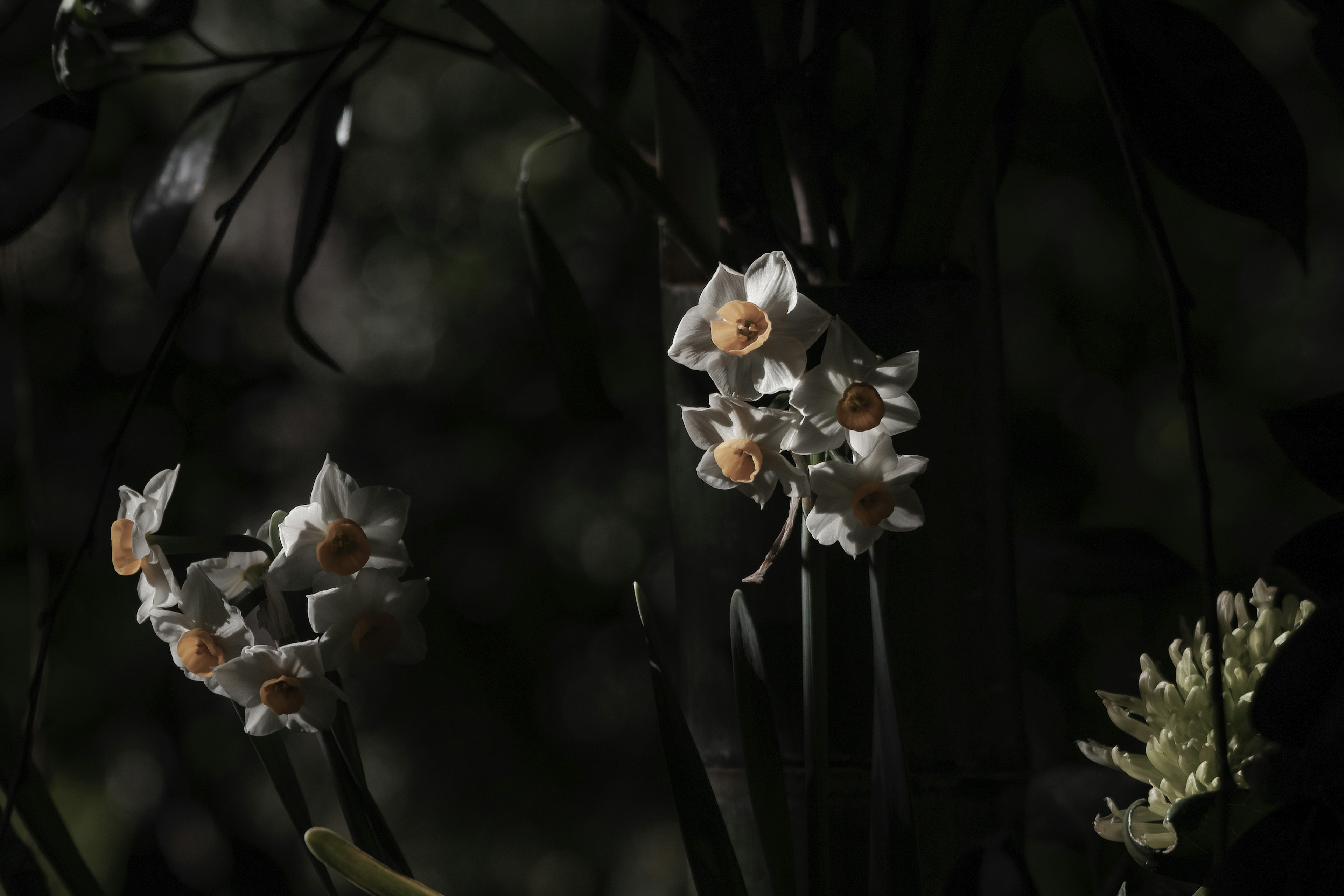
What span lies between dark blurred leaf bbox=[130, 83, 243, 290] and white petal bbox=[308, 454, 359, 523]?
0.10 metres

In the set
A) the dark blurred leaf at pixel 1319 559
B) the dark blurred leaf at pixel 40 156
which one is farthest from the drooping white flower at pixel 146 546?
the dark blurred leaf at pixel 1319 559

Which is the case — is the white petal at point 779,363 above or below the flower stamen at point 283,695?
above

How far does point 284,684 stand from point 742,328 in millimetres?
184

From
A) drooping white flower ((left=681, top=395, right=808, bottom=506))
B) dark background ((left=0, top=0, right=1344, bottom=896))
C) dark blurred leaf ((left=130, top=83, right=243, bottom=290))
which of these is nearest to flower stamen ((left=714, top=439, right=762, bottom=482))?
drooping white flower ((left=681, top=395, right=808, bottom=506))

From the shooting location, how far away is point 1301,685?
0.23m

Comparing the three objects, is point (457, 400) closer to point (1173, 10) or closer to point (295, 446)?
point (295, 446)

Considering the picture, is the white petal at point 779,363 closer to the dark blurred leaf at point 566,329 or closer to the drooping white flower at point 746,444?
the drooping white flower at point 746,444

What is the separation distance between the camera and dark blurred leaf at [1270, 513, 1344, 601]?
9.7 inches

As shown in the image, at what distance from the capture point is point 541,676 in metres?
1.08

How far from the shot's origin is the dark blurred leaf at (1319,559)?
0.81 ft

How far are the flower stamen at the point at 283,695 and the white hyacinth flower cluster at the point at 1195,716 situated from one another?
0.26m

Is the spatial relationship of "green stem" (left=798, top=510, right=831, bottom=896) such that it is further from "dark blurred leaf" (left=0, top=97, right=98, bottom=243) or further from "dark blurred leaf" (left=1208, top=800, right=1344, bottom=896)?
"dark blurred leaf" (left=0, top=97, right=98, bottom=243)

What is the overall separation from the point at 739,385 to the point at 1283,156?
6.0 inches

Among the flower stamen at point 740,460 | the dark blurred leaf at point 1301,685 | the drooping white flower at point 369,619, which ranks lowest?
the drooping white flower at point 369,619
